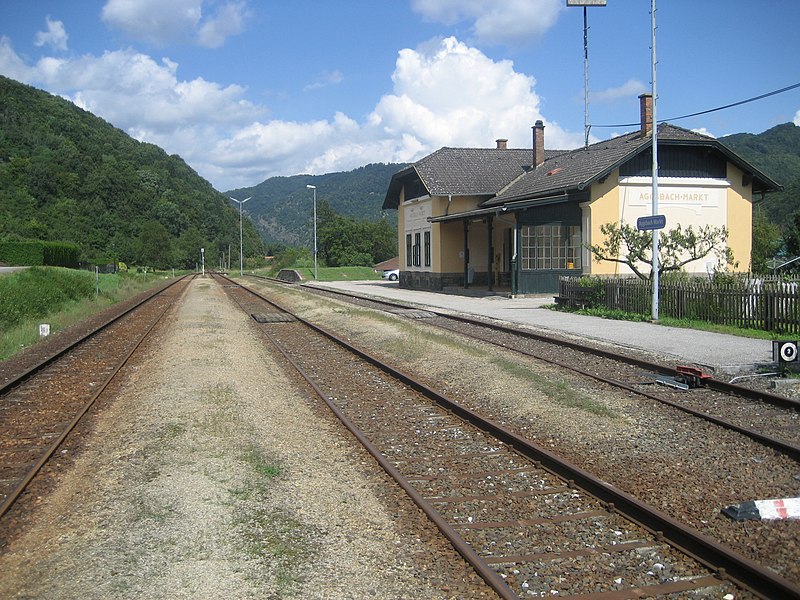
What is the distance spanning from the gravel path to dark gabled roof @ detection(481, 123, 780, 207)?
20.9m

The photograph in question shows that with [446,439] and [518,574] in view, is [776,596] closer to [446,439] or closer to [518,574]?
[518,574]

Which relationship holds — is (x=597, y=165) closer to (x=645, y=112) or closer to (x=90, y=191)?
(x=645, y=112)

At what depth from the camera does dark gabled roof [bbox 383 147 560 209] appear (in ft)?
124

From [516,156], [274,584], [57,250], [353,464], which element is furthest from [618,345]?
[57,250]

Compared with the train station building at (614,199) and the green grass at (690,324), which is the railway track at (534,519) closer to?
the green grass at (690,324)

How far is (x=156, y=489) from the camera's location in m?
5.73

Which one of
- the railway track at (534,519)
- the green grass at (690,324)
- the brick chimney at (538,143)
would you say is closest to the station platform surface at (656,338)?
the green grass at (690,324)

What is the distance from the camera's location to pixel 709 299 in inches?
674

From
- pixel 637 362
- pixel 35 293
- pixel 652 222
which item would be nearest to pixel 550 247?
pixel 652 222

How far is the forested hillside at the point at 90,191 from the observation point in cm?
8456

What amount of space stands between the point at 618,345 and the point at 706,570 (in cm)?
1064

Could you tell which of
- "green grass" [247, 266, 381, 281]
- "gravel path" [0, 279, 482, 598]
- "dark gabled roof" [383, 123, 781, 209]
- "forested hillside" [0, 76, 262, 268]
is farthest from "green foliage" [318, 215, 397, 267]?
"gravel path" [0, 279, 482, 598]

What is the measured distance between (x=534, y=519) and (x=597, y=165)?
2508cm

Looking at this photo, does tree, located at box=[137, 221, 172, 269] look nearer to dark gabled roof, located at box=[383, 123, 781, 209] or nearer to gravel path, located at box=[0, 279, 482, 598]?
dark gabled roof, located at box=[383, 123, 781, 209]
